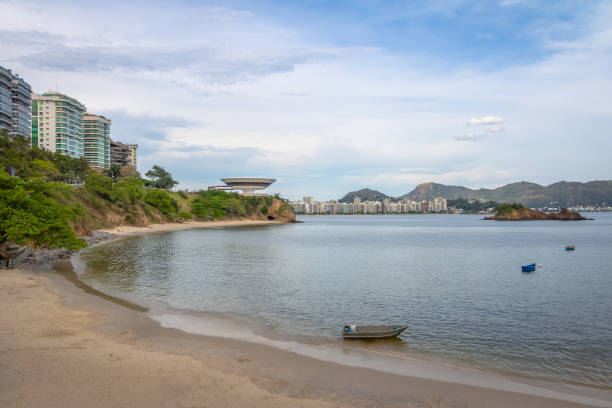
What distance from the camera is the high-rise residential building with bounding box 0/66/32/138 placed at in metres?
95.6

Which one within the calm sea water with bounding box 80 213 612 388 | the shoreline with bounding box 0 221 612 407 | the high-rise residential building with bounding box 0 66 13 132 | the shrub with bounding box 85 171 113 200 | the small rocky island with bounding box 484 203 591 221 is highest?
the high-rise residential building with bounding box 0 66 13 132

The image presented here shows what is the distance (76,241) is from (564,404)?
34.7m

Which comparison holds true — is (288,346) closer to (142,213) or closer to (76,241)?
(76,241)

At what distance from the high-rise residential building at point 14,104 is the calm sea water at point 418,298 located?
256 ft

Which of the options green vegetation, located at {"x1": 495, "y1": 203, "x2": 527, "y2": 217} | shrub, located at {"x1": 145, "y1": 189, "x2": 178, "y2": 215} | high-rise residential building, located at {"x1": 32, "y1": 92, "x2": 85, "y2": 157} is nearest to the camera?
shrub, located at {"x1": 145, "y1": 189, "x2": 178, "y2": 215}

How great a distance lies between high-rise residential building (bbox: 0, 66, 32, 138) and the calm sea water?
78.0 meters

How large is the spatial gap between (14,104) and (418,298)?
12808cm

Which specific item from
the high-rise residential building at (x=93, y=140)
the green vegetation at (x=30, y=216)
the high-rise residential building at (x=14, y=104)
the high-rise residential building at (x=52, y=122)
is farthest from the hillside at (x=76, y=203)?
the high-rise residential building at (x=52, y=122)

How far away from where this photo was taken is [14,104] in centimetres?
10850

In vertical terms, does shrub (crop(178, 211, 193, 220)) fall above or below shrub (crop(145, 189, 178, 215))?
below

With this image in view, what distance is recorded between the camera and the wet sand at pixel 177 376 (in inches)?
396

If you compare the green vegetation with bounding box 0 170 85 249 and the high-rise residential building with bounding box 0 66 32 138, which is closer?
the green vegetation with bounding box 0 170 85 249

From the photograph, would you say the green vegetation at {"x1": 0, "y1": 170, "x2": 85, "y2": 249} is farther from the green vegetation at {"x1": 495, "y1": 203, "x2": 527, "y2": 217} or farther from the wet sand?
the green vegetation at {"x1": 495, "y1": 203, "x2": 527, "y2": 217}

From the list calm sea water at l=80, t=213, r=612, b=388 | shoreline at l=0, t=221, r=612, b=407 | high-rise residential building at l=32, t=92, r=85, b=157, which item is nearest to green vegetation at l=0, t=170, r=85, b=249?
calm sea water at l=80, t=213, r=612, b=388
